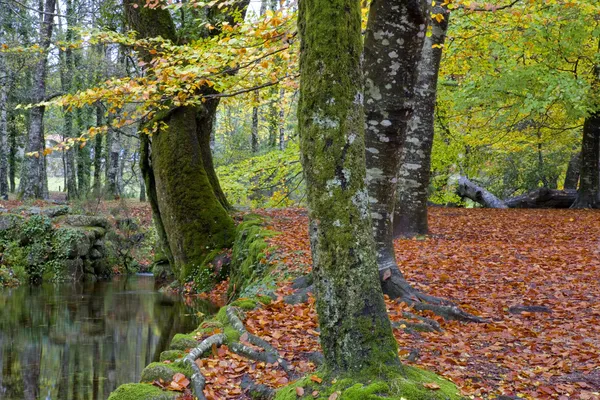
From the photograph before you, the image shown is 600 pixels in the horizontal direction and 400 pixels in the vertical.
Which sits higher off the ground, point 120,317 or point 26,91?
Answer: point 26,91

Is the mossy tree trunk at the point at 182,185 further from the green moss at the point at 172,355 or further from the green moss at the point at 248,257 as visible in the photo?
the green moss at the point at 172,355

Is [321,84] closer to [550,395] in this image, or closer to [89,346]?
[550,395]

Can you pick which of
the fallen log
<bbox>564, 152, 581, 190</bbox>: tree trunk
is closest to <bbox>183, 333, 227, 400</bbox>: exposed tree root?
the fallen log

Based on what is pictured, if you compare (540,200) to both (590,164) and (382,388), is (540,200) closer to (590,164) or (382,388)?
(590,164)

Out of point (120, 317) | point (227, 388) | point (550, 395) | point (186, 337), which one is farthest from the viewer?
point (120, 317)

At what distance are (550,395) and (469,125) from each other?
15.2 m

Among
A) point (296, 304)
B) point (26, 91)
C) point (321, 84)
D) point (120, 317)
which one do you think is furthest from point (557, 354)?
point (26, 91)

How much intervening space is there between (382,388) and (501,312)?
11.4 ft

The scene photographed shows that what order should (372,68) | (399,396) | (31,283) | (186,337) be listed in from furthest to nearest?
(31,283), (372,68), (186,337), (399,396)

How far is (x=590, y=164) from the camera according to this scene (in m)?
16.3

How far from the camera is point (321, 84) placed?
3.50 meters

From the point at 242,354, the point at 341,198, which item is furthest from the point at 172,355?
the point at 341,198

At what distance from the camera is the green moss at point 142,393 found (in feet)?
13.8

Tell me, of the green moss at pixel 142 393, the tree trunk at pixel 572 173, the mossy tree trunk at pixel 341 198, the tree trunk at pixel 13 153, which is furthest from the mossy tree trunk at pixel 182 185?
the tree trunk at pixel 13 153
